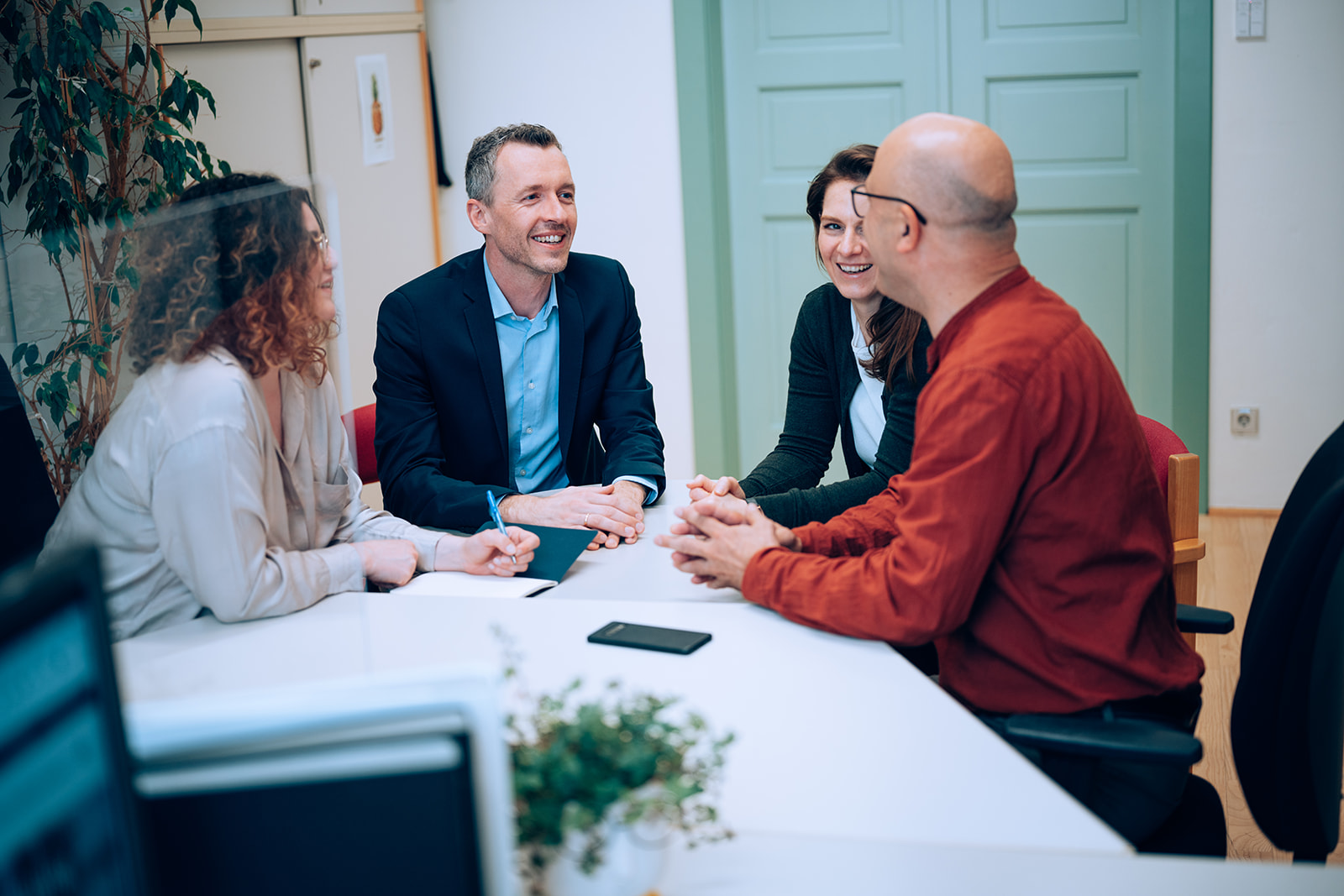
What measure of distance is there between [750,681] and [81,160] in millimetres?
2109

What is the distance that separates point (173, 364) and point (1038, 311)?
1.04m

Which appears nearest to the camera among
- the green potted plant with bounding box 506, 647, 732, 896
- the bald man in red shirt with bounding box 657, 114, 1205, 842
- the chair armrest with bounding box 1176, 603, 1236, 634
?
the green potted plant with bounding box 506, 647, 732, 896

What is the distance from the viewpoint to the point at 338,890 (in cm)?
64

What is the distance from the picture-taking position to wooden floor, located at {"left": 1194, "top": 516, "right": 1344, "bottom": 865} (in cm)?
203

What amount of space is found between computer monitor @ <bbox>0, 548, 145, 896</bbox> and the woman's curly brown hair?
2.74ft

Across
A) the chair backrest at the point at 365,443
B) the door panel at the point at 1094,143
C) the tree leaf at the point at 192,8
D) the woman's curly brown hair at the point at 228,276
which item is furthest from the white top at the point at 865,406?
the door panel at the point at 1094,143

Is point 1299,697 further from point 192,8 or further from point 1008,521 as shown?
point 192,8

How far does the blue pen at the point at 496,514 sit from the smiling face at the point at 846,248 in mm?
790

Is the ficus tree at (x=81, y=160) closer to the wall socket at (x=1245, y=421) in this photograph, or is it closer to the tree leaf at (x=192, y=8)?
the tree leaf at (x=192, y=8)

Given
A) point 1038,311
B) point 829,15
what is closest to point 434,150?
point 829,15

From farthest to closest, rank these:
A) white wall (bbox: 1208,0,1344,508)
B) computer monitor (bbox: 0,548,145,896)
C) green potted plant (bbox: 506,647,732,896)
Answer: white wall (bbox: 1208,0,1344,508)
green potted plant (bbox: 506,647,732,896)
computer monitor (bbox: 0,548,145,896)

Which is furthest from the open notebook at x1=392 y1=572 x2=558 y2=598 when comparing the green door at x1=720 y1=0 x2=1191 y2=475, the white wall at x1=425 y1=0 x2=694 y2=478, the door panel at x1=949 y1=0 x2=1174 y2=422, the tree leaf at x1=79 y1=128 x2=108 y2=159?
the door panel at x1=949 y1=0 x2=1174 y2=422

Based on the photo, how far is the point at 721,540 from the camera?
1.51 metres

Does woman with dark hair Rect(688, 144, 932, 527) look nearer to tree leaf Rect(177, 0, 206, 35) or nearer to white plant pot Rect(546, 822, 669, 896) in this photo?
white plant pot Rect(546, 822, 669, 896)
